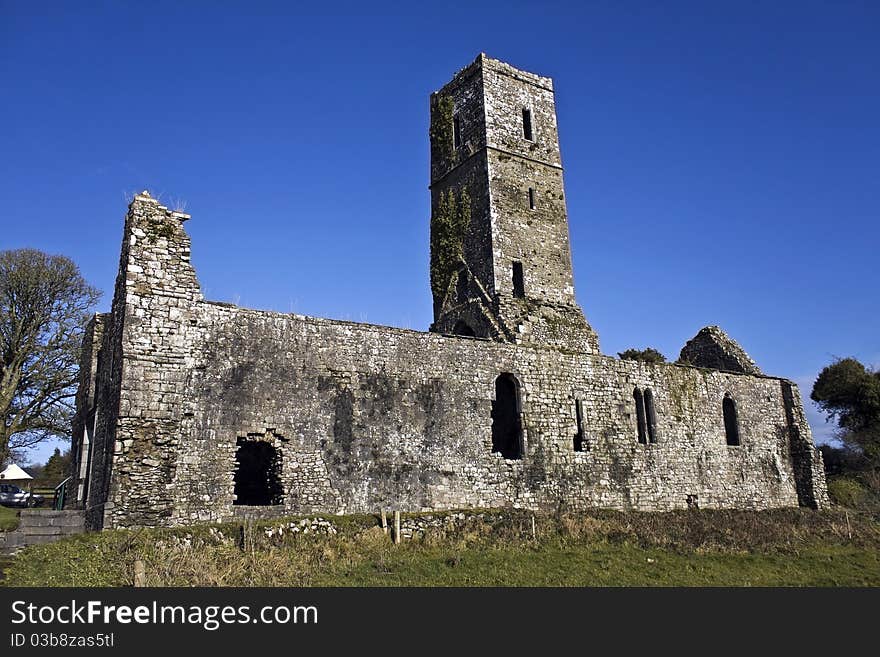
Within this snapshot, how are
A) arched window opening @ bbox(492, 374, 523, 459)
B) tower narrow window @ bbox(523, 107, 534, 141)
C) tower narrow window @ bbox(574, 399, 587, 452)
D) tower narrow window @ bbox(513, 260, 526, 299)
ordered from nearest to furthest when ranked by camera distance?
arched window opening @ bbox(492, 374, 523, 459), tower narrow window @ bbox(574, 399, 587, 452), tower narrow window @ bbox(513, 260, 526, 299), tower narrow window @ bbox(523, 107, 534, 141)

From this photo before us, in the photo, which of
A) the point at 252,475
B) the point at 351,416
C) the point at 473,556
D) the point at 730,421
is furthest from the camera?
the point at 730,421

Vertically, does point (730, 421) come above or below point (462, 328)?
below

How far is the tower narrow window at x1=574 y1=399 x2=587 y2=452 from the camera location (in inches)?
947

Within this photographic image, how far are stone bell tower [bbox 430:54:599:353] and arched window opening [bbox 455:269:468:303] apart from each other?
0.04 meters

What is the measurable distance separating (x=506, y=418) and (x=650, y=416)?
5456 mm

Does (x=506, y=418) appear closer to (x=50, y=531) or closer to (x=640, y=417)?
(x=640, y=417)

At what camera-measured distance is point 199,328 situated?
18234mm

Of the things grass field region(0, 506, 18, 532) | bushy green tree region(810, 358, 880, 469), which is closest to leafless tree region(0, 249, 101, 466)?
grass field region(0, 506, 18, 532)

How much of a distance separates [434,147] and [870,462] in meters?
25.5

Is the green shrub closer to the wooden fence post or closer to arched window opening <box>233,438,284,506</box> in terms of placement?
arched window opening <box>233,438,284,506</box>

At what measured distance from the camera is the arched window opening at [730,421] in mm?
28875

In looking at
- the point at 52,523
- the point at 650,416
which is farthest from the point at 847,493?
the point at 52,523

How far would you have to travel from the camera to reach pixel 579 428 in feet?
79.5
